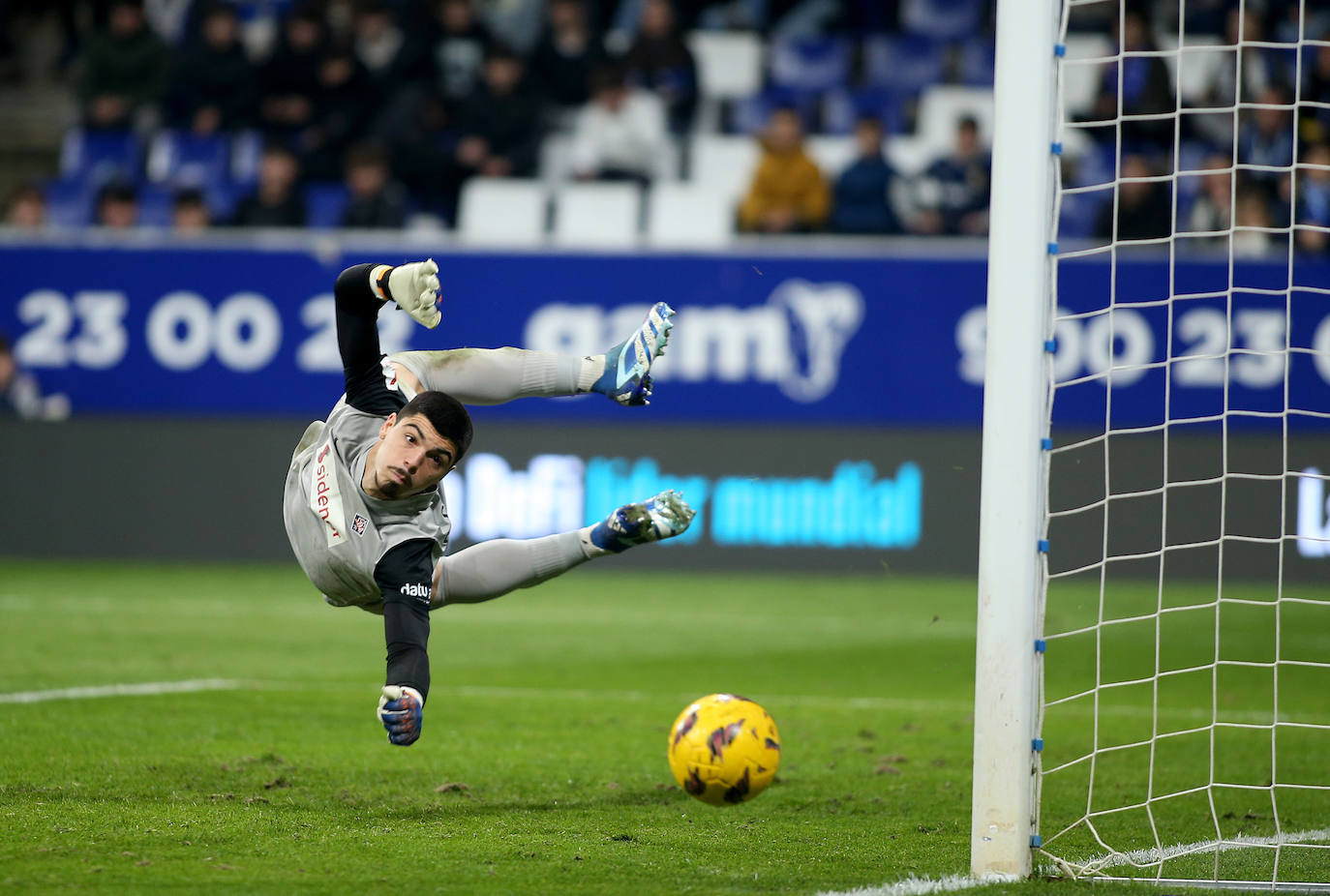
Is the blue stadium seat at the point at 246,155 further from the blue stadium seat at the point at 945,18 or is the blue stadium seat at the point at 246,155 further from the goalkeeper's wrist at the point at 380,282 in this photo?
the goalkeeper's wrist at the point at 380,282

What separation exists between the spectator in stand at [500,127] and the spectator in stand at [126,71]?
3288 mm

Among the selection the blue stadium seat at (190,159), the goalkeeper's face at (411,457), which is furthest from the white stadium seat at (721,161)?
the goalkeeper's face at (411,457)

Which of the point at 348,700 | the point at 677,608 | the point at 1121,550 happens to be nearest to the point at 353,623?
the point at 677,608

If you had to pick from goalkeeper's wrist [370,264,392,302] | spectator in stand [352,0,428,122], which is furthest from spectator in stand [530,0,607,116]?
goalkeeper's wrist [370,264,392,302]

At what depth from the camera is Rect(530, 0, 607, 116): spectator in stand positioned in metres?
16.1

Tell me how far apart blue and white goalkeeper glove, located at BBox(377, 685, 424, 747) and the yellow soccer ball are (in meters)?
0.78

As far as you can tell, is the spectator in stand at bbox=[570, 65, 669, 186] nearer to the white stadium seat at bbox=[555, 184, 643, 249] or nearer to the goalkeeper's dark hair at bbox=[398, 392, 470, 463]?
the white stadium seat at bbox=[555, 184, 643, 249]

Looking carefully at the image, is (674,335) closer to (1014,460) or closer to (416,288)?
(416,288)

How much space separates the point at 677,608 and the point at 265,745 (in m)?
5.44

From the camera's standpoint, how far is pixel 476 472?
1328cm

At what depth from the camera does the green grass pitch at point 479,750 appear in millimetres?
4371

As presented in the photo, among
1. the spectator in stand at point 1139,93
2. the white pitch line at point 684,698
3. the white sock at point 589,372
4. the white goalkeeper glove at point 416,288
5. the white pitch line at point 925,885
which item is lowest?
the white pitch line at point 684,698

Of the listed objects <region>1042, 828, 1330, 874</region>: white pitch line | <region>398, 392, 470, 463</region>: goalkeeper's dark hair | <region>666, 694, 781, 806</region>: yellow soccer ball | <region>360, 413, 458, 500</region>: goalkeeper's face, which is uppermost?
<region>398, 392, 470, 463</region>: goalkeeper's dark hair

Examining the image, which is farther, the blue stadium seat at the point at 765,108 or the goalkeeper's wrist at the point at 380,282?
the blue stadium seat at the point at 765,108
